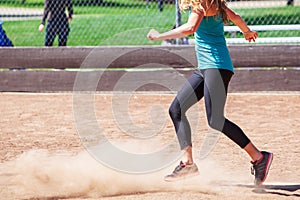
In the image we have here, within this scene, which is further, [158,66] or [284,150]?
[158,66]

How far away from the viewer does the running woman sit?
16.1 feet

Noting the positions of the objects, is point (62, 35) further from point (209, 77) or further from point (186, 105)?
point (209, 77)

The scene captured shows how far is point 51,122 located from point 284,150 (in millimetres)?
3217

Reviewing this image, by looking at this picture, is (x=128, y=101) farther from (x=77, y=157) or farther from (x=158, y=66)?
(x=77, y=157)

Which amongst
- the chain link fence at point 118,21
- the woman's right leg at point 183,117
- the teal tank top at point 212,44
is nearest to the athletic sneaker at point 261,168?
the woman's right leg at point 183,117

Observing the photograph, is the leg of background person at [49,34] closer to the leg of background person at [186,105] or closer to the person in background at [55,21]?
the person in background at [55,21]

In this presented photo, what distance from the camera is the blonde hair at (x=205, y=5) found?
4.82 m

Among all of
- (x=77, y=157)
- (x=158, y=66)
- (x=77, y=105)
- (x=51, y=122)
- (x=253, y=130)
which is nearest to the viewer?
(x=77, y=157)

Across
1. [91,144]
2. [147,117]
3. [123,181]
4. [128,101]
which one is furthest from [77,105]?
[123,181]

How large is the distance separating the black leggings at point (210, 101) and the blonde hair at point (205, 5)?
1.49 feet

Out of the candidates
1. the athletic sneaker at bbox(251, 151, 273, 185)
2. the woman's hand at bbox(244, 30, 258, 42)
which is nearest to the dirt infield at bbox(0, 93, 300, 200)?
the athletic sneaker at bbox(251, 151, 273, 185)

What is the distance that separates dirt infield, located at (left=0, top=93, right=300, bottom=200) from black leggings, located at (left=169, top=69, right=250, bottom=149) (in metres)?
0.45

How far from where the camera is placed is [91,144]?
7.08m

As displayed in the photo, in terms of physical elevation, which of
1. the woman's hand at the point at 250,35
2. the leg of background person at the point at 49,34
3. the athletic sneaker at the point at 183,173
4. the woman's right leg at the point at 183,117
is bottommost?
the leg of background person at the point at 49,34
